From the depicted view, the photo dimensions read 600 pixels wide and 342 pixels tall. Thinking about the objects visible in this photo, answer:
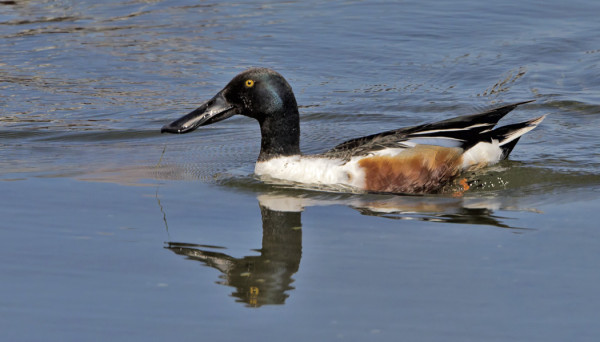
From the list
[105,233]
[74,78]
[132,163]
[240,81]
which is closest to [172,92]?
[74,78]

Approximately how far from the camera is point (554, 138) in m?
9.45

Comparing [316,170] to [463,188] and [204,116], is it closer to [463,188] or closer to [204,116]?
[204,116]

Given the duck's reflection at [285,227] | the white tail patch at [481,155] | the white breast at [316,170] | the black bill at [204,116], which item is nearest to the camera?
the duck's reflection at [285,227]

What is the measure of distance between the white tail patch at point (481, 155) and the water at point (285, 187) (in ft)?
0.59

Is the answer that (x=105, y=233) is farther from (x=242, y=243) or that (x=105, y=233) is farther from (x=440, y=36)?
(x=440, y=36)

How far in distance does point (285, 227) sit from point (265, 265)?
0.86m

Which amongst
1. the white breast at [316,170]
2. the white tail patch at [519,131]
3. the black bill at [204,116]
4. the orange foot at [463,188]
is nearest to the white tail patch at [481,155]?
the white tail patch at [519,131]

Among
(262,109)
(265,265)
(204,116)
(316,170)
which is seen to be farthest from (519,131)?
(265,265)

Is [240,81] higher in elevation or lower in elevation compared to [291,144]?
higher

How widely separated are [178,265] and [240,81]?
8.16ft

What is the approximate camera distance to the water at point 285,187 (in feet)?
16.1

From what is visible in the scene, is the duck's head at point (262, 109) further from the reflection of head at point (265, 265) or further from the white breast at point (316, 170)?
the reflection of head at point (265, 265)

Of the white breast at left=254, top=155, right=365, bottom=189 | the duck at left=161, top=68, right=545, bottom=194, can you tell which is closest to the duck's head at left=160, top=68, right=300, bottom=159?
the duck at left=161, top=68, right=545, bottom=194

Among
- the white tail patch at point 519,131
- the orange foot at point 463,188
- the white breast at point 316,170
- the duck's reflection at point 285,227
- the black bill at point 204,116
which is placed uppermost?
the black bill at point 204,116
